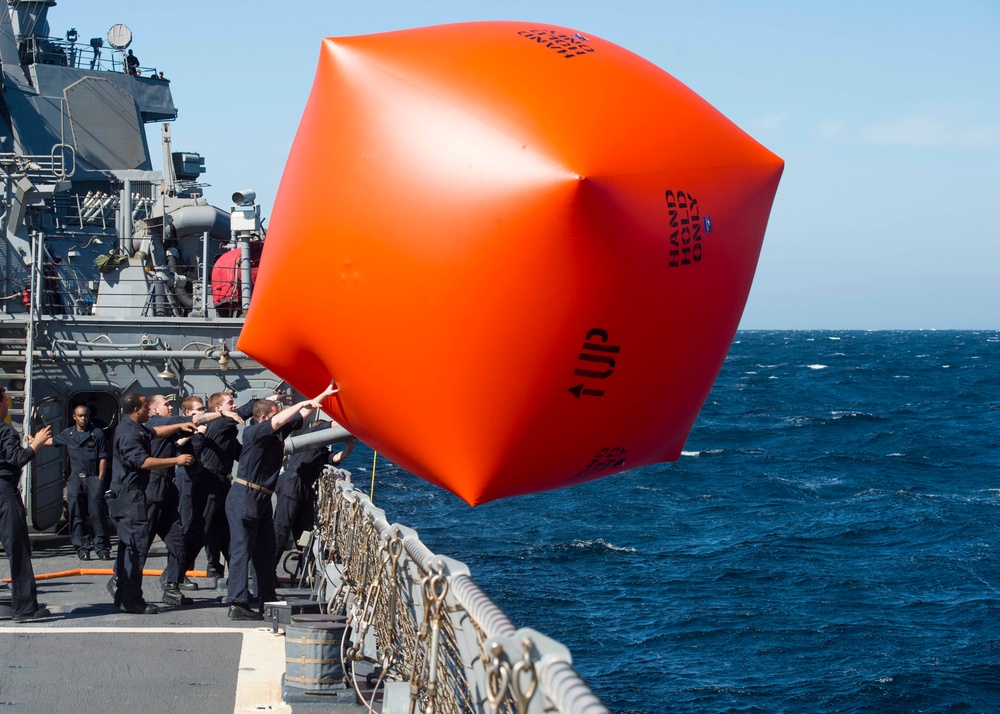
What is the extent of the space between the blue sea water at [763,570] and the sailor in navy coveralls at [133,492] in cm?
674

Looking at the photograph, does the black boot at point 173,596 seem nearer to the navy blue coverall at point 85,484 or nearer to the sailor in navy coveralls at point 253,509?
the sailor in navy coveralls at point 253,509

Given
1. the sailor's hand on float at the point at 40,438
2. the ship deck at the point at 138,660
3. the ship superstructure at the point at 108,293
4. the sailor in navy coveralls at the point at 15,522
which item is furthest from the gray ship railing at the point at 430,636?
the ship superstructure at the point at 108,293

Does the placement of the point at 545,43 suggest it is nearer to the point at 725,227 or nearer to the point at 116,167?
the point at 725,227

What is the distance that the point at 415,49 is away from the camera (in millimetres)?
4695

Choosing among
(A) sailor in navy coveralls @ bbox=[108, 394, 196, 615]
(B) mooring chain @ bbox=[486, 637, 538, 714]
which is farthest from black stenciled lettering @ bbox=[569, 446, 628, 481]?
(A) sailor in navy coveralls @ bbox=[108, 394, 196, 615]

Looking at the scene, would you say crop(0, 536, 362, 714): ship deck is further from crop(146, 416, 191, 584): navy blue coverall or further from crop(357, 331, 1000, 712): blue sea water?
crop(357, 331, 1000, 712): blue sea water

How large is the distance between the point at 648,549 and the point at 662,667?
7.54 meters

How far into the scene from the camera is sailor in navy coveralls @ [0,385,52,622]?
309 inches

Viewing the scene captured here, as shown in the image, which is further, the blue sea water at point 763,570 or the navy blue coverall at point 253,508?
the blue sea water at point 763,570

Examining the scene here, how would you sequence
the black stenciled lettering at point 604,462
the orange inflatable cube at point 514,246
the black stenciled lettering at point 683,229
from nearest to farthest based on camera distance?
the orange inflatable cube at point 514,246 → the black stenciled lettering at point 683,229 → the black stenciled lettering at point 604,462

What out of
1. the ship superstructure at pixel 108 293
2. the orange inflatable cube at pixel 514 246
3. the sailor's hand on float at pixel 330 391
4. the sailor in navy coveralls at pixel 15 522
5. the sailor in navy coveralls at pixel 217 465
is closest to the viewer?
the orange inflatable cube at pixel 514 246

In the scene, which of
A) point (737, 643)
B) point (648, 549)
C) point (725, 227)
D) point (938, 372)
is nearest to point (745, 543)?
point (648, 549)

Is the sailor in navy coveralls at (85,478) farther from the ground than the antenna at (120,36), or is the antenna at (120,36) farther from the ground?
the antenna at (120,36)

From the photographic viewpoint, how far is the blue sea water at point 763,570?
46.9ft
